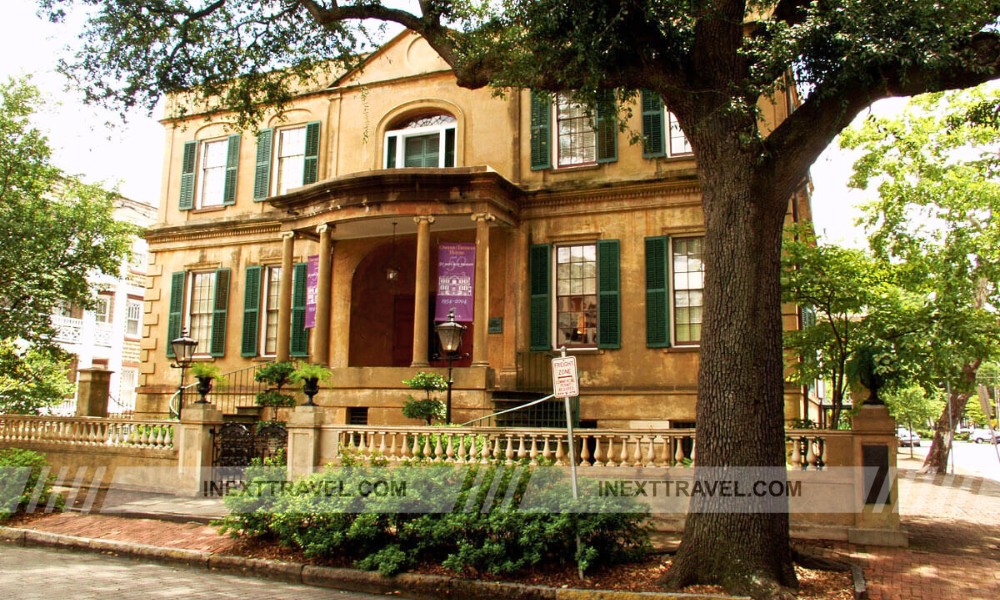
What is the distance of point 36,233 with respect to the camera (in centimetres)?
1698

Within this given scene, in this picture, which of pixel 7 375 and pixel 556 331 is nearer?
pixel 556 331

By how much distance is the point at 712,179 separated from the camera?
767cm

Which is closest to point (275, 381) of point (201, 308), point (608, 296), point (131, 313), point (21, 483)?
point (21, 483)

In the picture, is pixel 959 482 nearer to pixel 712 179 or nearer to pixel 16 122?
pixel 712 179

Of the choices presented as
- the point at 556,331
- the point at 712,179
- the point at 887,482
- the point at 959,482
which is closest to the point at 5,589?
the point at 712,179

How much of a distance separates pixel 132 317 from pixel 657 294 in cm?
2958

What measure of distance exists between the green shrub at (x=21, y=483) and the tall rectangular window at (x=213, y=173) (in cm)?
995

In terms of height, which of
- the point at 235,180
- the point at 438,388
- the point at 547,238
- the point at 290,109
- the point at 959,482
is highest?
the point at 290,109

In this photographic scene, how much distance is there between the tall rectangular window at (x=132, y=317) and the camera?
36.0 m

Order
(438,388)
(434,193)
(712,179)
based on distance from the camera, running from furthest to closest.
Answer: (434,193) < (438,388) < (712,179)

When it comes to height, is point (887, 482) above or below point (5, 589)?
above

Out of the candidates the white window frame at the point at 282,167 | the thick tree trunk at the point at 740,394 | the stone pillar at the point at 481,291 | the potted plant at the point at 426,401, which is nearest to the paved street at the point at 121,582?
the thick tree trunk at the point at 740,394

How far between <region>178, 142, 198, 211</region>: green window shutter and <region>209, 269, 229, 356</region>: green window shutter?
7.71 ft

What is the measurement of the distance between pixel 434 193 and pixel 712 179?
8854 millimetres
